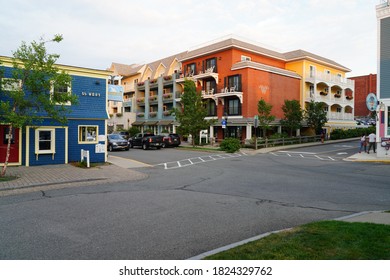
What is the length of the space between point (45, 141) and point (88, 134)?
245cm

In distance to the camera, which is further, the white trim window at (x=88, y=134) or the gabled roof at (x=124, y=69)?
the gabled roof at (x=124, y=69)

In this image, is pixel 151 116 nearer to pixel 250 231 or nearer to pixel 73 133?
pixel 73 133

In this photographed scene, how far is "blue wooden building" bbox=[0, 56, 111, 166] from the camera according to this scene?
15.8 metres

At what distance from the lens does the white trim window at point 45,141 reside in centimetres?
1625

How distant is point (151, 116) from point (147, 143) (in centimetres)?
2159

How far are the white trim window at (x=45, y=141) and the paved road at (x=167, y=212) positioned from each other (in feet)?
24.0

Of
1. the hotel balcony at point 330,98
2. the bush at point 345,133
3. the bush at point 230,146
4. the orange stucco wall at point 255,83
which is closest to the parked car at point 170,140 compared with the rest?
the bush at point 230,146

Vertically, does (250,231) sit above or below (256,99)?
below

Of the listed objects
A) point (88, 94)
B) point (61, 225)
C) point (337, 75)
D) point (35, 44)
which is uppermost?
point (337, 75)

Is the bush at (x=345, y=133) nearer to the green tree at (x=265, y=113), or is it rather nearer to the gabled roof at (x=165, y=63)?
the green tree at (x=265, y=113)

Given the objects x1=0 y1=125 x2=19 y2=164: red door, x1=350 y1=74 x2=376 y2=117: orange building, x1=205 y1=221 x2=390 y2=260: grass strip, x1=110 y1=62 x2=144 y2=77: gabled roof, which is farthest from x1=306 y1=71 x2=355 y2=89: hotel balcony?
x1=205 y1=221 x2=390 y2=260: grass strip

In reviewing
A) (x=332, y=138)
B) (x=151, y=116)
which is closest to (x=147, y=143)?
(x=151, y=116)

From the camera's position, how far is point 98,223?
6480mm
